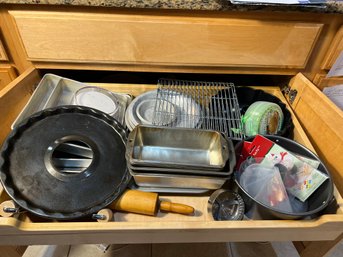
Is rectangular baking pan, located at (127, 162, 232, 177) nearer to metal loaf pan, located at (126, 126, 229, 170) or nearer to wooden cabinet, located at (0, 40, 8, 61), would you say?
metal loaf pan, located at (126, 126, 229, 170)

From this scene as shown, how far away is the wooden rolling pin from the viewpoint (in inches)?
22.0

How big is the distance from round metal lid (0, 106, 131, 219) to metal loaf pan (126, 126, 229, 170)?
56mm

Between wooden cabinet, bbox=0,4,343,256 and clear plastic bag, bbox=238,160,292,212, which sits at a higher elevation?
wooden cabinet, bbox=0,4,343,256

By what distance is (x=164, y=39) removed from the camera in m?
0.69

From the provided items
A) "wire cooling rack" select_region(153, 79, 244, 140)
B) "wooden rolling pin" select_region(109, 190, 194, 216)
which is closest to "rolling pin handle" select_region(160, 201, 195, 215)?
"wooden rolling pin" select_region(109, 190, 194, 216)

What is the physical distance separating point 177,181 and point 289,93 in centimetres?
51

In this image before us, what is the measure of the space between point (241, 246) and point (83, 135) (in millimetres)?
776

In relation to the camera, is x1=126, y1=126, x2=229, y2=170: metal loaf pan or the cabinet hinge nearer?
x1=126, y1=126, x2=229, y2=170: metal loaf pan

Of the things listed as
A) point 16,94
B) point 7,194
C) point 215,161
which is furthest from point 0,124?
point 215,161

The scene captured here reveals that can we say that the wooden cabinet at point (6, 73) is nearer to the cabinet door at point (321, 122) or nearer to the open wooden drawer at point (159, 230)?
the open wooden drawer at point (159, 230)

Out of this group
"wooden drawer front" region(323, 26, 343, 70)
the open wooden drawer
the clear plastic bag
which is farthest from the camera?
"wooden drawer front" region(323, 26, 343, 70)

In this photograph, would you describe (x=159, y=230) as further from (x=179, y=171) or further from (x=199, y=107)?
(x=199, y=107)

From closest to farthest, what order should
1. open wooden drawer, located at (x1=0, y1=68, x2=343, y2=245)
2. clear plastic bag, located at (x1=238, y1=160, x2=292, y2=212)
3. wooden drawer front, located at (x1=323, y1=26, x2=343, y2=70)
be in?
1. open wooden drawer, located at (x1=0, y1=68, x2=343, y2=245)
2. clear plastic bag, located at (x1=238, y1=160, x2=292, y2=212)
3. wooden drawer front, located at (x1=323, y1=26, x2=343, y2=70)

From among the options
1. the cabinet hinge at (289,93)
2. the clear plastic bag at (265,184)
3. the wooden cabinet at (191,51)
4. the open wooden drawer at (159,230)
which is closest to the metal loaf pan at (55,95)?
the wooden cabinet at (191,51)
